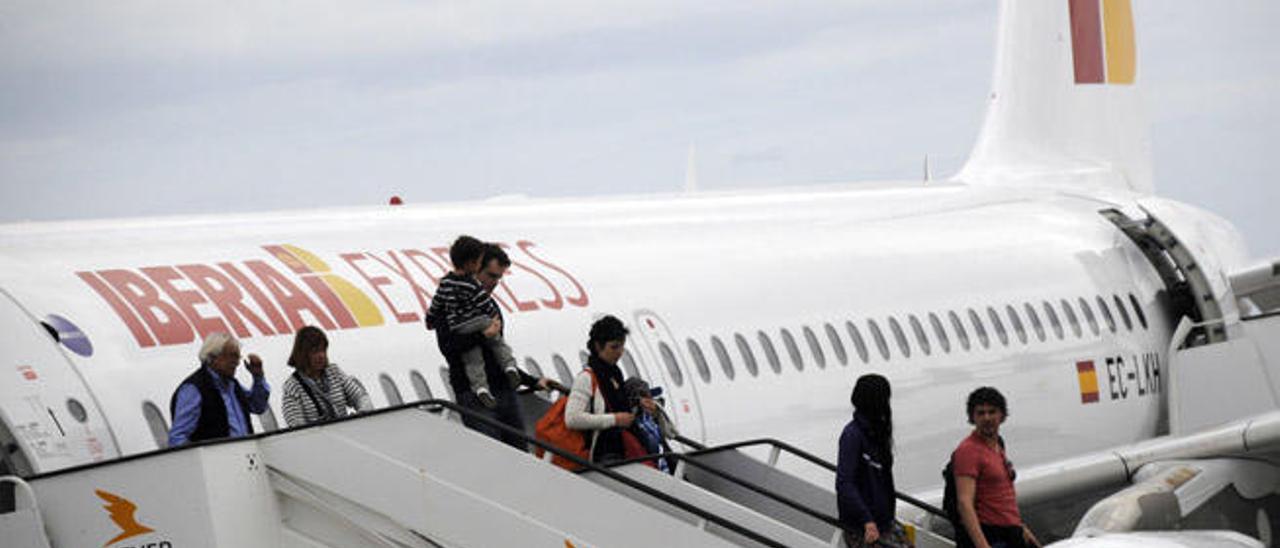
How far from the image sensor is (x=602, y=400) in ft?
39.3

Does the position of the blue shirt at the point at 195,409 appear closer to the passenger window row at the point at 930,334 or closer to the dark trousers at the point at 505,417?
the dark trousers at the point at 505,417

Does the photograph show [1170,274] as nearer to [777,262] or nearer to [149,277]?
[777,262]

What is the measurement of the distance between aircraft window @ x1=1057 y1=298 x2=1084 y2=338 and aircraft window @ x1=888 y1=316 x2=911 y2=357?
2783mm

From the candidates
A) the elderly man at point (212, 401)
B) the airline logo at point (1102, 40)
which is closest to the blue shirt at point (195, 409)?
the elderly man at point (212, 401)

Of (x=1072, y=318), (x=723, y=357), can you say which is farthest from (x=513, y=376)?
(x=1072, y=318)

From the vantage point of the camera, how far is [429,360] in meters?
13.9

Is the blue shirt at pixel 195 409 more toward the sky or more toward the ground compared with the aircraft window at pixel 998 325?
more toward the sky

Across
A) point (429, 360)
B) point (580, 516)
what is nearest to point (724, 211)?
point (429, 360)

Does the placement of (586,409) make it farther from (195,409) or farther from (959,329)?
(959,329)

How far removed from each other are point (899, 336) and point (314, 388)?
8.05 m

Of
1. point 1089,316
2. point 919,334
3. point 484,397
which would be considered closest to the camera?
point 484,397

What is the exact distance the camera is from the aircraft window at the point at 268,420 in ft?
40.8

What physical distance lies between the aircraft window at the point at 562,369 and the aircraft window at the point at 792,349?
2752 mm

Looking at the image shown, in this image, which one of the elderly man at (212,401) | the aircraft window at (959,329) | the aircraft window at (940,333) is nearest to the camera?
the elderly man at (212,401)
